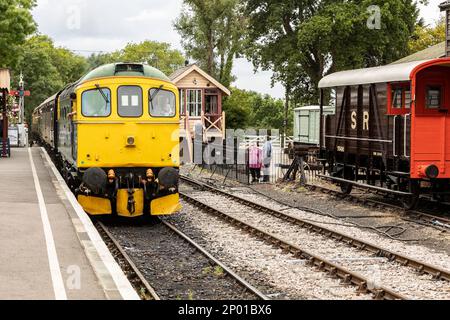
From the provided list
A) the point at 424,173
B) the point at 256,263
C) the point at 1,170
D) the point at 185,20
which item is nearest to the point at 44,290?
the point at 256,263

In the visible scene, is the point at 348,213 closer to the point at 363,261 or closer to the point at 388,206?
the point at 388,206

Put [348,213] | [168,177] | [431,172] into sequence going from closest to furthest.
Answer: [168,177]
[431,172]
[348,213]

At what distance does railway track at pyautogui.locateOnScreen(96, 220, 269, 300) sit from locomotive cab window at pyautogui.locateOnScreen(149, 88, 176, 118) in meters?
2.74

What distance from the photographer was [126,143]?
16031 millimetres

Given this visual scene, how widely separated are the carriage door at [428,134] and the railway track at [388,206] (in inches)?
40.3

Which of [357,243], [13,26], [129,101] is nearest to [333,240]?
[357,243]

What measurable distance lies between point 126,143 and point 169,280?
5495 mm

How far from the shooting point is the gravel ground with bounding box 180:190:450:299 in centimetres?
1048

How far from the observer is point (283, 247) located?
13.5 metres

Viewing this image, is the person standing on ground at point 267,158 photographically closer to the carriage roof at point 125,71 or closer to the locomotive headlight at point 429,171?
the locomotive headlight at point 429,171

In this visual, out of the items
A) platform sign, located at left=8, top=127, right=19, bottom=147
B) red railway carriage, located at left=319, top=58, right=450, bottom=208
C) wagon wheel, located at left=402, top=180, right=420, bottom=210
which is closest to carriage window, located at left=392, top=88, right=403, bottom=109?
red railway carriage, located at left=319, top=58, right=450, bottom=208

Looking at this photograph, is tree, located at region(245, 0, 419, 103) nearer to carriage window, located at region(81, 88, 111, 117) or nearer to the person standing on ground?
the person standing on ground

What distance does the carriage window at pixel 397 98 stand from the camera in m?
18.2

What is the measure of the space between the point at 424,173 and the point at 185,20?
4594 centimetres
